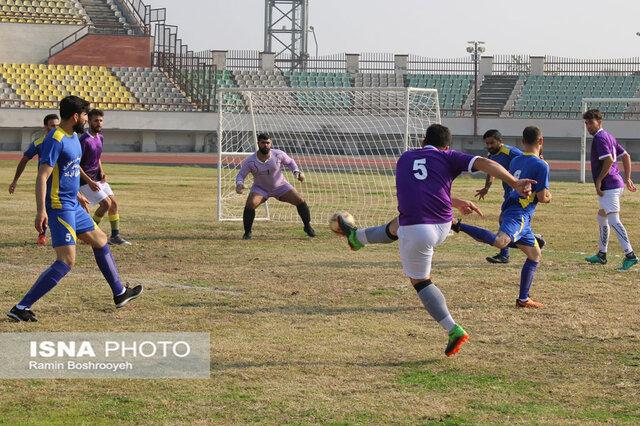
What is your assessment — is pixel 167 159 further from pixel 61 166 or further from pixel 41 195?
pixel 41 195

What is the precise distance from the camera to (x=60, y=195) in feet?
32.9

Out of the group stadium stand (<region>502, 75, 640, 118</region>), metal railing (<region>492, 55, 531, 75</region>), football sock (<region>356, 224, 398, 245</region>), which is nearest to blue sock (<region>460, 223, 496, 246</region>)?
football sock (<region>356, 224, 398, 245</region>)

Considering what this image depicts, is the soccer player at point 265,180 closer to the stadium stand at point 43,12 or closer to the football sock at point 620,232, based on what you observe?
the football sock at point 620,232

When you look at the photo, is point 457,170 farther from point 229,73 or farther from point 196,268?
point 229,73

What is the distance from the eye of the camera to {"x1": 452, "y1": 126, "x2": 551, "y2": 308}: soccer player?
11078 mm

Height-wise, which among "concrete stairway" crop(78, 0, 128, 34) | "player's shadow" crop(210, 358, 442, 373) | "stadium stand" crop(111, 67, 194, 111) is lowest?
"stadium stand" crop(111, 67, 194, 111)

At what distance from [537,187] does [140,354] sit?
4494 millimetres

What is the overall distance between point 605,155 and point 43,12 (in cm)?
4739

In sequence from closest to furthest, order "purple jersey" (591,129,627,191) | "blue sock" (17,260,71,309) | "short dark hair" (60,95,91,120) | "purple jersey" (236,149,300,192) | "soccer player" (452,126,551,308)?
"short dark hair" (60,95,91,120) < "blue sock" (17,260,71,309) < "soccer player" (452,126,551,308) < "purple jersey" (591,129,627,191) < "purple jersey" (236,149,300,192)

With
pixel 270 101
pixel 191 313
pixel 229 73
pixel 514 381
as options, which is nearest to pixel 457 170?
pixel 514 381

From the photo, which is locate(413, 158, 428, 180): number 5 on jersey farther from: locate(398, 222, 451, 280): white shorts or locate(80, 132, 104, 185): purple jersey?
locate(80, 132, 104, 185): purple jersey

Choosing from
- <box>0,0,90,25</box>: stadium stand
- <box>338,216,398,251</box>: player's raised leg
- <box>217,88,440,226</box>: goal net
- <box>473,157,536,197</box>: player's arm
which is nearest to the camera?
<box>473,157,536,197</box>: player's arm

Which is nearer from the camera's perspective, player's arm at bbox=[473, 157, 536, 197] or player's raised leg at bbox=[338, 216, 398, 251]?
player's arm at bbox=[473, 157, 536, 197]

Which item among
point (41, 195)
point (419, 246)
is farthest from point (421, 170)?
point (41, 195)
